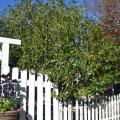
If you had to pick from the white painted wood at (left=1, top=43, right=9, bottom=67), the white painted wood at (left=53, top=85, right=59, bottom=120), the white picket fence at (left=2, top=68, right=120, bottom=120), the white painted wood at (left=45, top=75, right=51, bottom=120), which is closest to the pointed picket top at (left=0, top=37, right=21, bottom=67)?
the white painted wood at (left=1, top=43, right=9, bottom=67)

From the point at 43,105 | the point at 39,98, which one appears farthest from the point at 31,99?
the point at 43,105

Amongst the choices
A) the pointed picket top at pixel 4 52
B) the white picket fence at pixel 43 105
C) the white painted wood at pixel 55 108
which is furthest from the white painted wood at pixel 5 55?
the white painted wood at pixel 55 108

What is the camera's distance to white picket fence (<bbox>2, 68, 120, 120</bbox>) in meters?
7.27

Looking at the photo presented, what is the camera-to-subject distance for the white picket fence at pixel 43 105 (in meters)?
7.27

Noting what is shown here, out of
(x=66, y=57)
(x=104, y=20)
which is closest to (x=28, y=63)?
(x=66, y=57)

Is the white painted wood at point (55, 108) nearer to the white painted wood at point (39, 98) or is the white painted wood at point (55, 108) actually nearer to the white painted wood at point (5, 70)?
the white painted wood at point (39, 98)

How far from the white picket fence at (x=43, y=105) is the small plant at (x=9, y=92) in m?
0.14

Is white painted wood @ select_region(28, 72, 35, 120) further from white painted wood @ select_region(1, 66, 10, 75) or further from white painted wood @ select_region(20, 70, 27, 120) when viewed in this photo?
white painted wood @ select_region(1, 66, 10, 75)

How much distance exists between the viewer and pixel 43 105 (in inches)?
303

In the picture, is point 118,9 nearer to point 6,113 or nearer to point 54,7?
point 54,7

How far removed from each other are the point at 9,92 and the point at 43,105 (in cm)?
102

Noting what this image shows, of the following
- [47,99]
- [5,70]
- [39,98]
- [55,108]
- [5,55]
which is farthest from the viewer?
[55,108]

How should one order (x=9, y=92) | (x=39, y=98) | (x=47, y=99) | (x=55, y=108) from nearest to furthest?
(x=9, y=92) → (x=39, y=98) → (x=47, y=99) → (x=55, y=108)

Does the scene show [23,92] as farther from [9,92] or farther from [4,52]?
[4,52]
